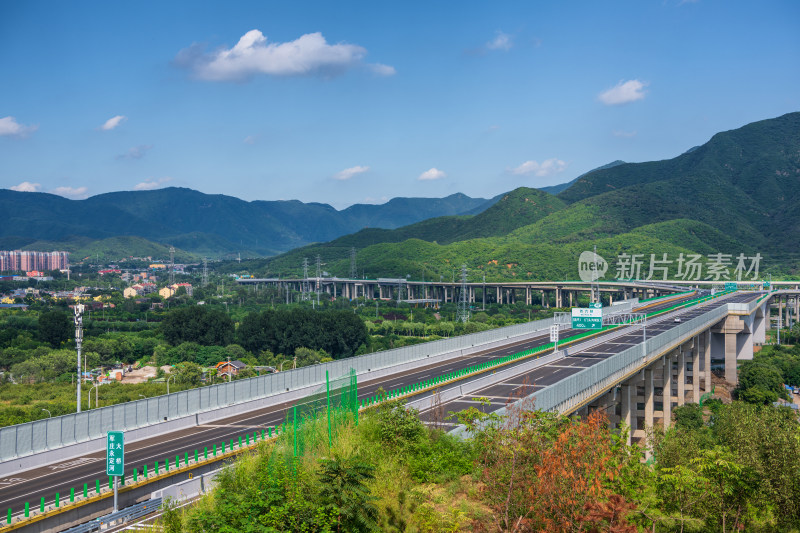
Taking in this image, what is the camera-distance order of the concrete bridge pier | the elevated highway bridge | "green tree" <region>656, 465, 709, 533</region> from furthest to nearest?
the concrete bridge pier < the elevated highway bridge < "green tree" <region>656, 465, 709, 533</region>

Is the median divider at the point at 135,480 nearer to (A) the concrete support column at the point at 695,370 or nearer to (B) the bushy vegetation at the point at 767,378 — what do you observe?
(A) the concrete support column at the point at 695,370

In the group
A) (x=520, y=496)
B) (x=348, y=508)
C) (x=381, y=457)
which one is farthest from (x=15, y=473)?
(x=520, y=496)

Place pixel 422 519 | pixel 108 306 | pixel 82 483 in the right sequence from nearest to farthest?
pixel 422 519
pixel 82 483
pixel 108 306

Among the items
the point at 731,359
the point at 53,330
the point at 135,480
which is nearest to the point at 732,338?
the point at 731,359

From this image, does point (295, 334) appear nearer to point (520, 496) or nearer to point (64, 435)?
point (64, 435)

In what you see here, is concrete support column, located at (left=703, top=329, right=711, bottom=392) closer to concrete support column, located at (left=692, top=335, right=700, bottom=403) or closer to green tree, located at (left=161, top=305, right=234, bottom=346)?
concrete support column, located at (left=692, top=335, right=700, bottom=403)

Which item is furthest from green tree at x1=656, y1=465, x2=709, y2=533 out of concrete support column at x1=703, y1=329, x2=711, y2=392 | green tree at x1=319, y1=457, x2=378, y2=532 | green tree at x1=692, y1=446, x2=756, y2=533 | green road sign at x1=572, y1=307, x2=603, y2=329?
concrete support column at x1=703, y1=329, x2=711, y2=392

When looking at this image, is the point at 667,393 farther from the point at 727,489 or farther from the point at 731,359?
the point at 727,489
